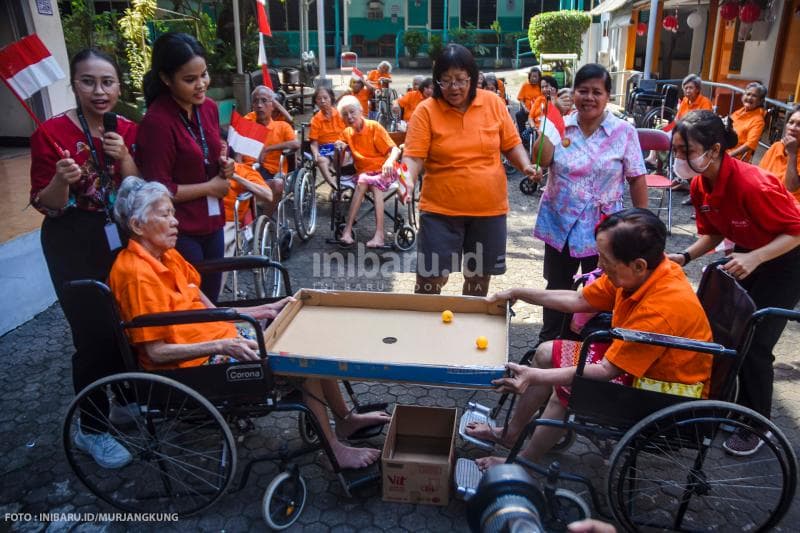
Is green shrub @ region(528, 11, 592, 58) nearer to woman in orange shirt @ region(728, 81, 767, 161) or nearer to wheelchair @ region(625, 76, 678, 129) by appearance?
wheelchair @ region(625, 76, 678, 129)

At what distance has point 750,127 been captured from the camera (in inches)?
256

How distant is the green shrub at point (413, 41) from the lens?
89.7ft

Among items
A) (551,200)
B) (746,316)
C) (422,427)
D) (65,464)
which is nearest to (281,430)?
(422,427)

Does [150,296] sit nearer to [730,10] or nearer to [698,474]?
[698,474]

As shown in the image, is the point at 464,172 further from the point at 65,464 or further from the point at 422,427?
the point at 65,464

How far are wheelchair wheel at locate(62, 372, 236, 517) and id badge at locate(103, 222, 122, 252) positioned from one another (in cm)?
61

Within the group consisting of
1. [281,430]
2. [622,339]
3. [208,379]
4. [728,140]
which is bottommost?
[281,430]

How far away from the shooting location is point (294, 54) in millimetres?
27078

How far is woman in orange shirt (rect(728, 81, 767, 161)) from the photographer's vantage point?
6.47m

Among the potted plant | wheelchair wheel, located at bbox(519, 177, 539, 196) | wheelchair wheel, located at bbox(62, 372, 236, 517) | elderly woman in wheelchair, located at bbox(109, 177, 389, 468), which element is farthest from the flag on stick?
the potted plant

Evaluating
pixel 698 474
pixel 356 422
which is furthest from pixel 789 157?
pixel 356 422

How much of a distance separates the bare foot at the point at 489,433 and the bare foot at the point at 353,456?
0.45 metres

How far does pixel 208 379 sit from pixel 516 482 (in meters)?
1.60

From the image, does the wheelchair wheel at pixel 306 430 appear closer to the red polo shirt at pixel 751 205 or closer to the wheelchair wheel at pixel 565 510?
the wheelchair wheel at pixel 565 510
